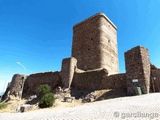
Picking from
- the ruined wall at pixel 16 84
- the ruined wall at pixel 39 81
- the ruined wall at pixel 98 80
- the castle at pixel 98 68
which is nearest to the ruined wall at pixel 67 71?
the castle at pixel 98 68

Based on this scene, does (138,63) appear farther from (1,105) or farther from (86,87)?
(1,105)

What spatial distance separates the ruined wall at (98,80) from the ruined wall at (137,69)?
1.41 meters

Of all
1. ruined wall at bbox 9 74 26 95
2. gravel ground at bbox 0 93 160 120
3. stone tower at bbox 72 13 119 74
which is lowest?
gravel ground at bbox 0 93 160 120

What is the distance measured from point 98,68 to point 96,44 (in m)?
5.46

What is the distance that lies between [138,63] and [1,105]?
65.5ft

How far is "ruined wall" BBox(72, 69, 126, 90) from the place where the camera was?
1516 cm

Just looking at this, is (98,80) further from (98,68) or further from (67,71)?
(98,68)

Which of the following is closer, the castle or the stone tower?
the castle

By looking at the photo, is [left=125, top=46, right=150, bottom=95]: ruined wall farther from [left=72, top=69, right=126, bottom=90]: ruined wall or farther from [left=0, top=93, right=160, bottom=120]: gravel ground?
[left=0, top=93, right=160, bottom=120]: gravel ground

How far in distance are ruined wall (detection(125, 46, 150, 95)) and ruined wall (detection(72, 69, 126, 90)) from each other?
4.61 ft

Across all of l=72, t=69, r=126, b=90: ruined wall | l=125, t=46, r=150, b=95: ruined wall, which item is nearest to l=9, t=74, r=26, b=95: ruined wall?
l=72, t=69, r=126, b=90: ruined wall

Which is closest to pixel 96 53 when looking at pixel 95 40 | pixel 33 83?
pixel 95 40

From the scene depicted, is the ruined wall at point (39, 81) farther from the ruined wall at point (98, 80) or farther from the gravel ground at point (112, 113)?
the gravel ground at point (112, 113)

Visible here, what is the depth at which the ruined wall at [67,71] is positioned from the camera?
19281 millimetres
